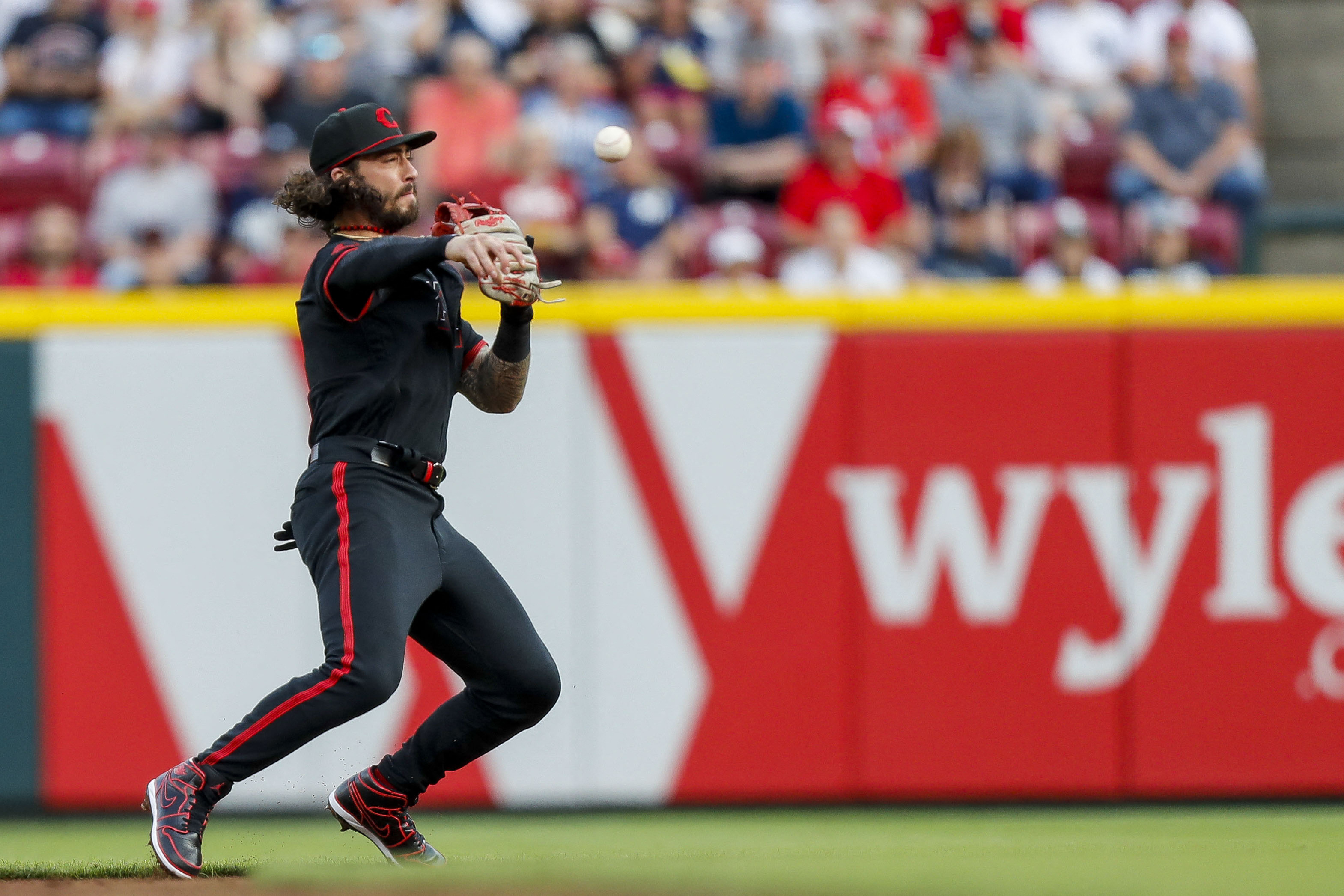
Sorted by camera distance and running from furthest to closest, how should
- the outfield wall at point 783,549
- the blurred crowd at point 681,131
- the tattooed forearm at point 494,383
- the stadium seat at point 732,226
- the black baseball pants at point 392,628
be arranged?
the stadium seat at point 732,226 → the blurred crowd at point 681,131 → the outfield wall at point 783,549 → the tattooed forearm at point 494,383 → the black baseball pants at point 392,628

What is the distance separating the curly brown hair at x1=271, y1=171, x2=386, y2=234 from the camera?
4531mm

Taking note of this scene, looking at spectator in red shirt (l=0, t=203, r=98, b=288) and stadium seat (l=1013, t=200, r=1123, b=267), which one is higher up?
spectator in red shirt (l=0, t=203, r=98, b=288)

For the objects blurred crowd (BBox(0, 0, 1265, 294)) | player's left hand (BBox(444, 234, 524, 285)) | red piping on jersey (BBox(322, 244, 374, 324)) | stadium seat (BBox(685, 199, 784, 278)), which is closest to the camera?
player's left hand (BBox(444, 234, 524, 285))

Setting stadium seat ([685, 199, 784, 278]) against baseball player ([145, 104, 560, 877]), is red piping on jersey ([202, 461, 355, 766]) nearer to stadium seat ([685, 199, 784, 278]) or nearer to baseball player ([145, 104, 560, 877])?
baseball player ([145, 104, 560, 877])

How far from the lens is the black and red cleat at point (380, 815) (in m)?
4.79

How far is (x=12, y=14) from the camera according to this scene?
10789mm

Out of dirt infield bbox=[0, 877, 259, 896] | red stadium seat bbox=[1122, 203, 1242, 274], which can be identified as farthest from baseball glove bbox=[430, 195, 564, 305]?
Result: red stadium seat bbox=[1122, 203, 1242, 274]

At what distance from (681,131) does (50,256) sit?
3299 millimetres

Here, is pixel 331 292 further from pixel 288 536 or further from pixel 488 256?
pixel 288 536

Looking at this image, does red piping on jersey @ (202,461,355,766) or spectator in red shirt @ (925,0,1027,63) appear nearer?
red piping on jersey @ (202,461,355,766)

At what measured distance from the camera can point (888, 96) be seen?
9.59 m

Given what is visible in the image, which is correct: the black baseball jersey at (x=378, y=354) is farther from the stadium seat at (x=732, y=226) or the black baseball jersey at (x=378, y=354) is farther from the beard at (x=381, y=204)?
the stadium seat at (x=732, y=226)

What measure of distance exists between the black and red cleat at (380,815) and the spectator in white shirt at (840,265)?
385 centimetres

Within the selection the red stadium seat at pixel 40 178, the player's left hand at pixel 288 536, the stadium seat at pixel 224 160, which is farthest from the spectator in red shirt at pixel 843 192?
the player's left hand at pixel 288 536
